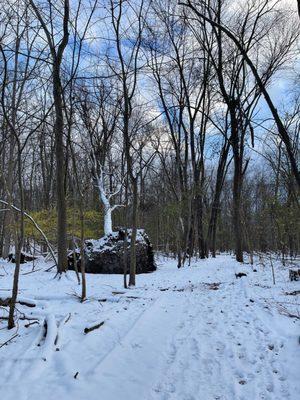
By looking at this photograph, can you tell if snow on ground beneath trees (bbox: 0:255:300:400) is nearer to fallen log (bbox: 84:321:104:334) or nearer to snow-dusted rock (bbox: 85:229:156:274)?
fallen log (bbox: 84:321:104:334)

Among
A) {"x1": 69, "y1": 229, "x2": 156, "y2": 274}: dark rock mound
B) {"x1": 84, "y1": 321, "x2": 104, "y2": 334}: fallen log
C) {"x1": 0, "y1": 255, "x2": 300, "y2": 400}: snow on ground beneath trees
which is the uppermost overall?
{"x1": 69, "y1": 229, "x2": 156, "y2": 274}: dark rock mound

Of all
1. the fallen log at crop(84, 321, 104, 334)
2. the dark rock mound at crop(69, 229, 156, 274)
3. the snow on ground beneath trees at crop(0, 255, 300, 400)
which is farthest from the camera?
the dark rock mound at crop(69, 229, 156, 274)

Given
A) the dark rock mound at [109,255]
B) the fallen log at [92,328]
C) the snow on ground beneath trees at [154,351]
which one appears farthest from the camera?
the dark rock mound at [109,255]

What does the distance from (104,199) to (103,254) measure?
7.54 m

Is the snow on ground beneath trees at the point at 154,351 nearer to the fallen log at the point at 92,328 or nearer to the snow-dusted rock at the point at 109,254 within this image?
the fallen log at the point at 92,328

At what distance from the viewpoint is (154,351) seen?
14.3 ft

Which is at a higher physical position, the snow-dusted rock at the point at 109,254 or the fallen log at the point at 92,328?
the snow-dusted rock at the point at 109,254

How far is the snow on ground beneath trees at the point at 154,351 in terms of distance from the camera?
10.8 feet

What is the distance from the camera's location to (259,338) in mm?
4766

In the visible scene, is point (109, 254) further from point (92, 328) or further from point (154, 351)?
point (154, 351)

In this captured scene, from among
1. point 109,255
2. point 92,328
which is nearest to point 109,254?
point 109,255

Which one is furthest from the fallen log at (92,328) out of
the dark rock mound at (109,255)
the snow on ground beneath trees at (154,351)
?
the dark rock mound at (109,255)

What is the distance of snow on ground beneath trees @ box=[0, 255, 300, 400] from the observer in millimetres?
3287

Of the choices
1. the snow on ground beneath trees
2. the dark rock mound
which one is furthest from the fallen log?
the dark rock mound
